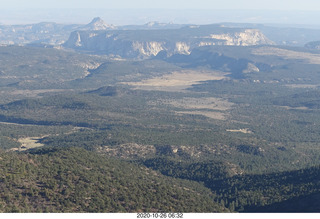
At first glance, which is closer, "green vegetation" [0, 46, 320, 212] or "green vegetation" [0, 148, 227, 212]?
"green vegetation" [0, 148, 227, 212]

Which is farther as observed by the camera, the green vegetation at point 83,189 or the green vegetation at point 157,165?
the green vegetation at point 157,165

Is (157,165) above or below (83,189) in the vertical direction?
below

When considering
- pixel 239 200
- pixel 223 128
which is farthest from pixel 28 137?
pixel 239 200

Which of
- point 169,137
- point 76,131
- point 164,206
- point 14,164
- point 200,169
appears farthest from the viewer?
point 76,131

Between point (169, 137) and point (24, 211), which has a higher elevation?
point (24, 211)

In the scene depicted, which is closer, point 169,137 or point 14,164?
point 14,164

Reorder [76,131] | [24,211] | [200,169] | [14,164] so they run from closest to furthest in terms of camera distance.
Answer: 1. [24,211]
2. [14,164]
3. [200,169]
4. [76,131]

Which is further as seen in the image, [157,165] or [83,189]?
[157,165]

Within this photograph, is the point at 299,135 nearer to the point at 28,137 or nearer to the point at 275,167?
the point at 275,167

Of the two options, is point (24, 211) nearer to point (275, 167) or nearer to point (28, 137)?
point (275, 167)
